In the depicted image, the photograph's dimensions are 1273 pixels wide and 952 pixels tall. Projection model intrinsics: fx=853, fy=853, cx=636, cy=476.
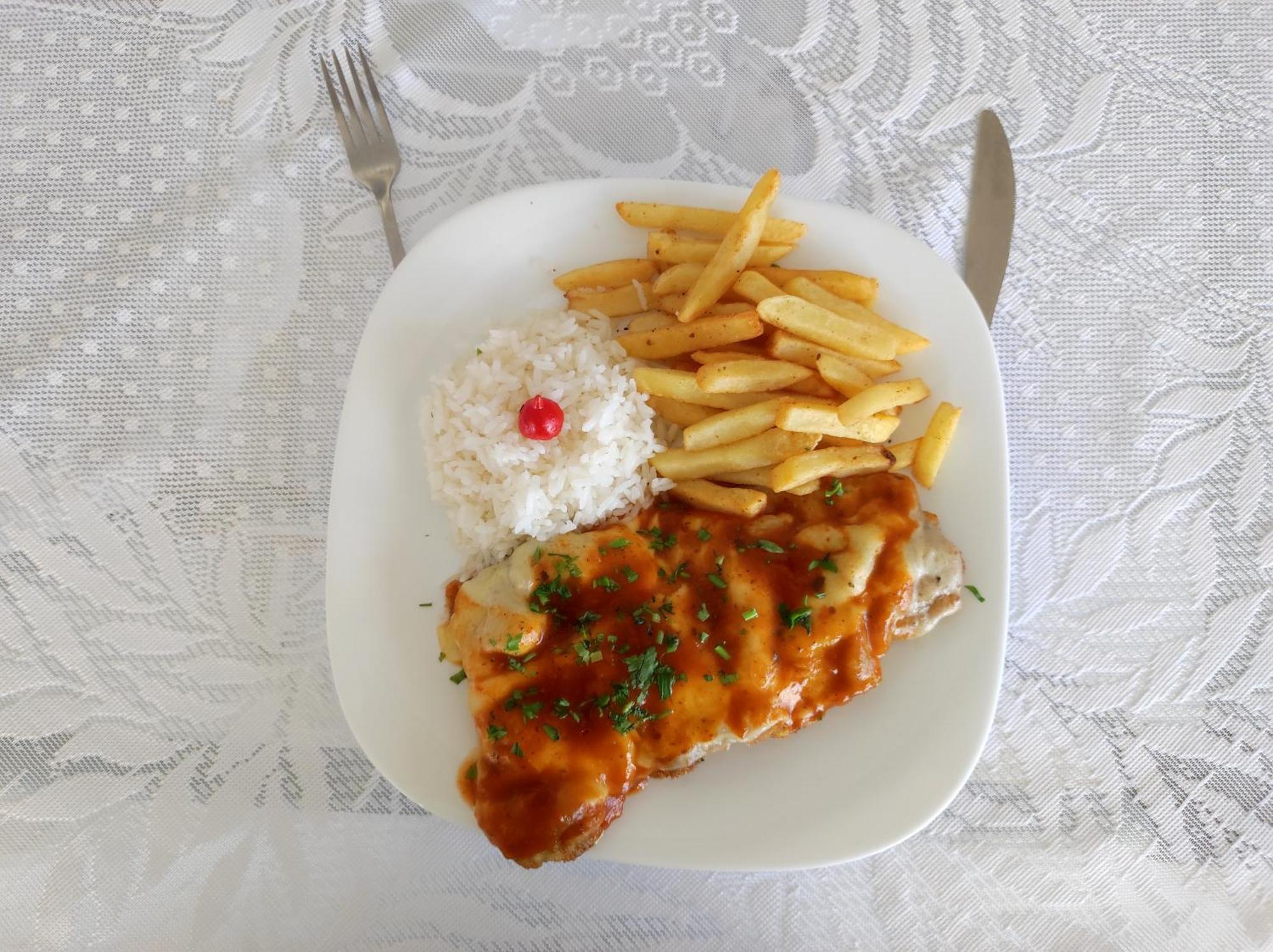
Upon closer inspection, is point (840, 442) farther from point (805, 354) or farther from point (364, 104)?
point (364, 104)

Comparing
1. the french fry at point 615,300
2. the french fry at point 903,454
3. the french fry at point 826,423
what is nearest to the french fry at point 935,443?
the french fry at point 903,454

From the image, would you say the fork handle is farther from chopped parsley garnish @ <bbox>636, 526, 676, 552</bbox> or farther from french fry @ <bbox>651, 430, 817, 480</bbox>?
chopped parsley garnish @ <bbox>636, 526, 676, 552</bbox>

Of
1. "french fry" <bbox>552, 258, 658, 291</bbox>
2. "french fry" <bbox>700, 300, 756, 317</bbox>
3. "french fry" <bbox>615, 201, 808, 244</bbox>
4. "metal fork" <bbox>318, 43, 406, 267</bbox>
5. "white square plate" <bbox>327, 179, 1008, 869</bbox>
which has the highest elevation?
"metal fork" <bbox>318, 43, 406, 267</bbox>

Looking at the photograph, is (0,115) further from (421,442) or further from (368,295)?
(421,442)

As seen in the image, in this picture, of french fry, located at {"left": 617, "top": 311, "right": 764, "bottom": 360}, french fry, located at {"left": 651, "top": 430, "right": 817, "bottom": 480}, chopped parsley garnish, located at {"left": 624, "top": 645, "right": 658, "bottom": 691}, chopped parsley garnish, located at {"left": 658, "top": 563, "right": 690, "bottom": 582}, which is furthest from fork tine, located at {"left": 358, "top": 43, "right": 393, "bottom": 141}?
chopped parsley garnish, located at {"left": 624, "top": 645, "right": 658, "bottom": 691}

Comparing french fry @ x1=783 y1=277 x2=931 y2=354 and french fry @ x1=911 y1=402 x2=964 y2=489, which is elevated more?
french fry @ x1=783 y1=277 x2=931 y2=354

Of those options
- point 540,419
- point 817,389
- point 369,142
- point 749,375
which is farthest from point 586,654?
point 369,142
